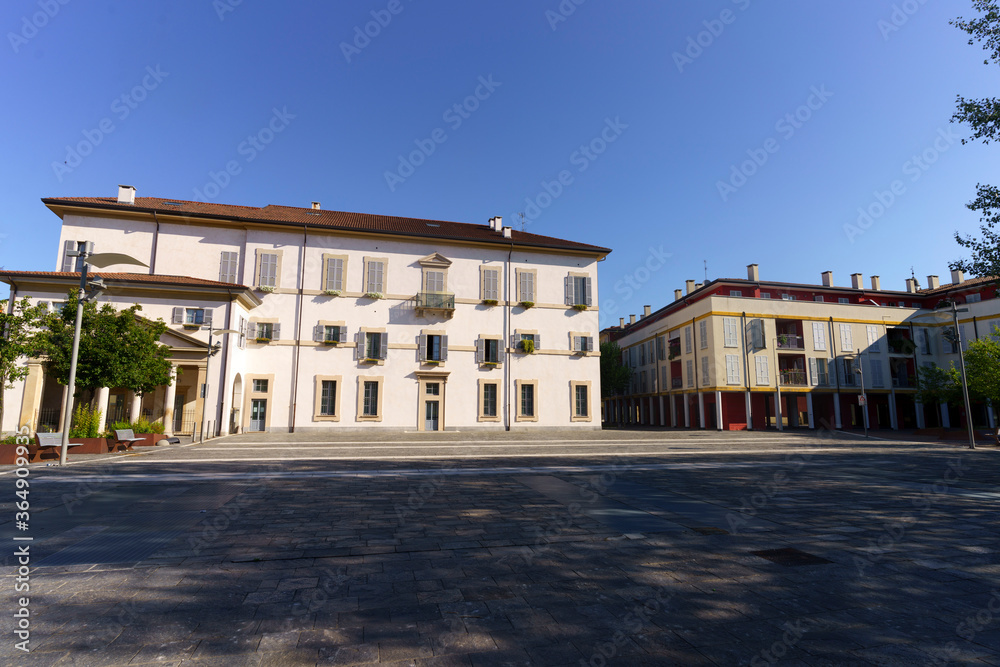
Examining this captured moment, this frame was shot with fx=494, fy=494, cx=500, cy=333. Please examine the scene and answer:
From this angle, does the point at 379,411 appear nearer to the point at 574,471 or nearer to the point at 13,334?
the point at 13,334

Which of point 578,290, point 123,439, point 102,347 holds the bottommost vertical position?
point 123,439

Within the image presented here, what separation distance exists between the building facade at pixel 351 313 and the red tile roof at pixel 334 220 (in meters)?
0.18

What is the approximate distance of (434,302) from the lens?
3014 centimetres

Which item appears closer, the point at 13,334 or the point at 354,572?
the point at 354,572

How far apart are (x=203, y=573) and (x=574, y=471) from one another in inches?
348

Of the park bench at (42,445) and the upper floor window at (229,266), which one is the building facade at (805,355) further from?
the park bench at (42,445)

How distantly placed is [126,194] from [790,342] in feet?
151

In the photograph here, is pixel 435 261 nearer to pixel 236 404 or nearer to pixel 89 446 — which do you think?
pixel 236 404

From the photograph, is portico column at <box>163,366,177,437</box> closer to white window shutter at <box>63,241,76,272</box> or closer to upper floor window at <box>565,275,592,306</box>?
white window shutter at <box>63,241,76,272</box>

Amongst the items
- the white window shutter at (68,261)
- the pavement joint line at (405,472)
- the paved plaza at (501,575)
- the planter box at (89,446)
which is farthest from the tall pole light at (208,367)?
the paved plaza at (501,575)

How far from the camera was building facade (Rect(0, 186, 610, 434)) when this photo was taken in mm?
25375

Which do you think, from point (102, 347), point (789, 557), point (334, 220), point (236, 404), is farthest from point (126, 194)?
point (789, 557)

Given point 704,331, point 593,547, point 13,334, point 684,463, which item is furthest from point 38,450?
point 704,331

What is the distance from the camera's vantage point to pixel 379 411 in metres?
29.1
